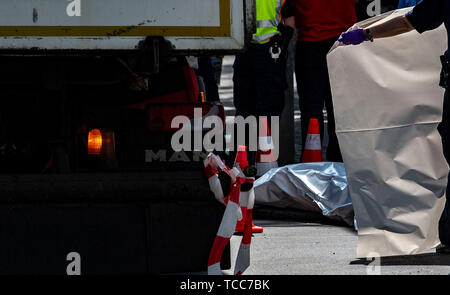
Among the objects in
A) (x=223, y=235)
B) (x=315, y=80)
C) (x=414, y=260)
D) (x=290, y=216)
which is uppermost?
(x=315, y=80)

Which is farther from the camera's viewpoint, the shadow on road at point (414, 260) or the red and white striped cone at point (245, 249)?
the shadow on road at point (414, 260)

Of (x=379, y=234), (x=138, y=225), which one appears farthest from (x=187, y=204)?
(x=379, y=234)

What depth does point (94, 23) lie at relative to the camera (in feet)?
19.4

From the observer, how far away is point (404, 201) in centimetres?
698

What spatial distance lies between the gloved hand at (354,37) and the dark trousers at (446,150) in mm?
675

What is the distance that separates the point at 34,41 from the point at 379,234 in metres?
2.53

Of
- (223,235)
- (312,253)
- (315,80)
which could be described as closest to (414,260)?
(312,253)

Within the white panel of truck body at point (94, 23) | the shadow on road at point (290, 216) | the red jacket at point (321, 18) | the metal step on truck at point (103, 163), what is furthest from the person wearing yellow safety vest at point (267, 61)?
the white panel of truck body at point (94, 23)

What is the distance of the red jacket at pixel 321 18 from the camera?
1101 centimetres

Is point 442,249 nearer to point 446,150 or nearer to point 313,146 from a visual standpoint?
point 446,150

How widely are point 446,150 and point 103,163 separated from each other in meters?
2.01

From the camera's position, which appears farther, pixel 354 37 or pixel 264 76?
pixel 264 76

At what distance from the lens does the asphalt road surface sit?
6.66 meters

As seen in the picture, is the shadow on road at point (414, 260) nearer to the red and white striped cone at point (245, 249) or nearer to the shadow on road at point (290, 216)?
the red and white striped cone at point (245, 249)
